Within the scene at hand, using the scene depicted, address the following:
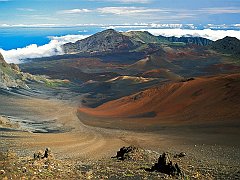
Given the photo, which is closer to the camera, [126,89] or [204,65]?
[126,89]

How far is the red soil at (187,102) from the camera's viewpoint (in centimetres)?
4208

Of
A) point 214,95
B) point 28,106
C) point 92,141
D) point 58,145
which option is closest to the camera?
point 58,145

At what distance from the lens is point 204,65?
143 metres

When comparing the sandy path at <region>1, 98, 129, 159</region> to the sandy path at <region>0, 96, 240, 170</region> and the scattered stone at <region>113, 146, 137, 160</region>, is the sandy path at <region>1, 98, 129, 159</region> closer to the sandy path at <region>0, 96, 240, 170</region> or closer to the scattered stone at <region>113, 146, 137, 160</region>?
the sandy path at <region>0, 96, 240, 170</region>

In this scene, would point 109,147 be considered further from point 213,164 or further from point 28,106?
point 28,106

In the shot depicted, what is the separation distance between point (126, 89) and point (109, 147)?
45.0 metres

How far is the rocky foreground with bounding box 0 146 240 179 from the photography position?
1778 cm

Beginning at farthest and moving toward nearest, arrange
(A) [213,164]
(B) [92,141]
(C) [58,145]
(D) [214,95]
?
(D) [214,95], (B) [92,141], (C) [58,145], (A) [213,164]

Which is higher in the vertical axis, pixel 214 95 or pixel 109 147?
pixel 214 95

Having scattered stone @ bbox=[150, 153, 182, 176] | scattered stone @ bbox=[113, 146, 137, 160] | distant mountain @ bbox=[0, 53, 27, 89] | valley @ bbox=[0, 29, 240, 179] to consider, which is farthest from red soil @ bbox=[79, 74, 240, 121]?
scattered stone @ bbox=[150, 153, 182, 176]

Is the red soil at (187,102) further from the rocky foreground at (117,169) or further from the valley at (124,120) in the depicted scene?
the rocky foreground at (117,169)

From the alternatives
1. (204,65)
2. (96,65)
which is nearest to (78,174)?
(204,65)

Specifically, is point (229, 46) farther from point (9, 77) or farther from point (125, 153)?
point (125, 153)

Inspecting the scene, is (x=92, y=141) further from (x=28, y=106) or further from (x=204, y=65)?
(x=204, y=65)
